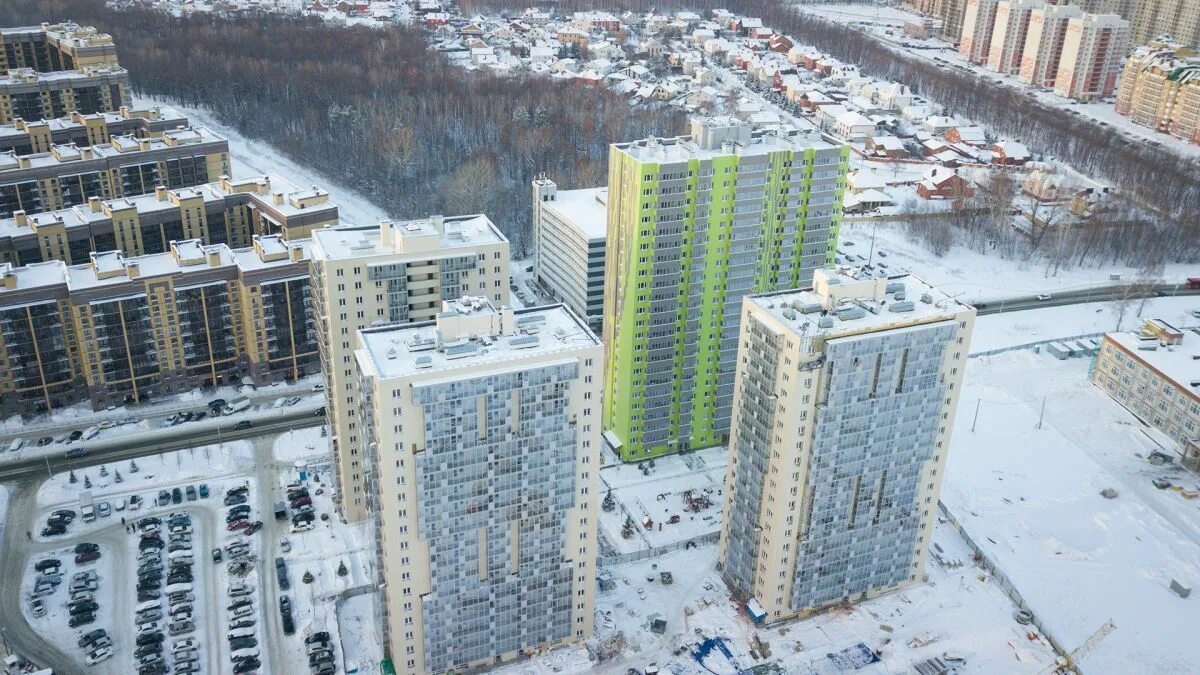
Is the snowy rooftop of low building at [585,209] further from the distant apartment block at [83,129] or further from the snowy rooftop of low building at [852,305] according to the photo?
the distant apartment block at [83,129]

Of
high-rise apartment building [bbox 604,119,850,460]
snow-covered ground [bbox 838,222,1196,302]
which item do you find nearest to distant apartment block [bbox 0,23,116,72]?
high-rise apartment building [bbox 604,119,850,460]

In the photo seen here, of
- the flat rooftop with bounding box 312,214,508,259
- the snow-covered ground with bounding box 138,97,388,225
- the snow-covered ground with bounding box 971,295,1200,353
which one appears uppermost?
the flat rooftop with bounding box 312,214,508,259

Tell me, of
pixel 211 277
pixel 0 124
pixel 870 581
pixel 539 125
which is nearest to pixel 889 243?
pixel 539 125

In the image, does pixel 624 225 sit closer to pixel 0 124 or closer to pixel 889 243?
pixel 889 243

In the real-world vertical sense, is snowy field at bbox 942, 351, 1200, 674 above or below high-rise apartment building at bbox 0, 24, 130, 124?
below

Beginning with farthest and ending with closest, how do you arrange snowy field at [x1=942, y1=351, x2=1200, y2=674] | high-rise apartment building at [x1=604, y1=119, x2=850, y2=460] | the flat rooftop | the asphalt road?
the asphalt road
high-rise apartment building at [x1=604, y1=119, x2=850, y2=460]
snowy field at [x1=942, y1=351, x2=1200, y2=674]
the flat rooftop

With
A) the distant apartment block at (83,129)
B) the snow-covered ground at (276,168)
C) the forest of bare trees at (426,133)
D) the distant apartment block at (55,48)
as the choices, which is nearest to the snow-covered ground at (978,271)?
the forest of bare trees at (426,133)

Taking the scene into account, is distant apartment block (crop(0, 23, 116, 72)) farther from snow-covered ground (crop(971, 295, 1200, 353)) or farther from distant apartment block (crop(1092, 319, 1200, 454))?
distant apartment block (crop(1092, 319, 1200, 454))
